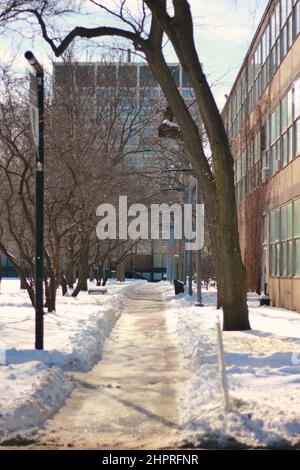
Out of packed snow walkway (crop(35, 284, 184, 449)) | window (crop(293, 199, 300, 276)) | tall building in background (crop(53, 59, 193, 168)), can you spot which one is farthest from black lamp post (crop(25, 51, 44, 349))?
tall building in background (crop(53, 59, 193, 168))

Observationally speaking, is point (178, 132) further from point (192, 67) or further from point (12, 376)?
point (12, 376)

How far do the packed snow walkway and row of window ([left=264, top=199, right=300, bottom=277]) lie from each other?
1015 cm

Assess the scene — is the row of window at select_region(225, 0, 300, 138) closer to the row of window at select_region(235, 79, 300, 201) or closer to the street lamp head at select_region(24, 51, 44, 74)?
the row of window at select_region(235, 79, 300, 201)

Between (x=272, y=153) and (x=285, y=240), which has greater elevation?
(x=272, y=153)

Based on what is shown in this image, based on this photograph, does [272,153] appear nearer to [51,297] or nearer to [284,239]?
[284,239]

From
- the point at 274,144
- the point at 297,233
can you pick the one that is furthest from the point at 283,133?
the point at 297,233

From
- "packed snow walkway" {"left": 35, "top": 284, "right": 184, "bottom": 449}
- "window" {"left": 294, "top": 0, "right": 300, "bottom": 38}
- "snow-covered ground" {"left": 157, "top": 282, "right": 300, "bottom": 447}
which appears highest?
"window" {"left": 294, "top": 0, "right": 300, "bottom": 38}

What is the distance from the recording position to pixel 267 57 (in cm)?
2981

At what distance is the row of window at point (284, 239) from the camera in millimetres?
23500

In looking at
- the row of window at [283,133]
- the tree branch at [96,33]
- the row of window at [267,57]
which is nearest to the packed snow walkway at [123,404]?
the tree branch at [96,33]

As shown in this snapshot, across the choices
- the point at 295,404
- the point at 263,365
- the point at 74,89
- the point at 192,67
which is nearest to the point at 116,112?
the point at 74,89

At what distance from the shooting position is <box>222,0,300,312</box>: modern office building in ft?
77.5

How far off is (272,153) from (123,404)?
21.3m
